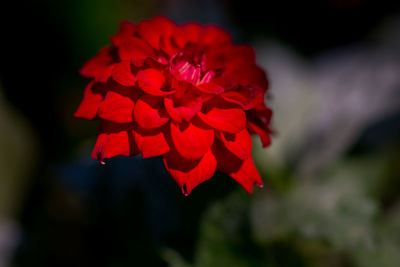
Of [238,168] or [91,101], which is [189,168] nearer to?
[238,168]

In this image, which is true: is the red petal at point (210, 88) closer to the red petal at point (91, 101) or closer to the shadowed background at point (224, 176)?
the red petal at point (91, 101)

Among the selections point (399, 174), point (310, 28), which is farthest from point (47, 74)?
point (399, 174)

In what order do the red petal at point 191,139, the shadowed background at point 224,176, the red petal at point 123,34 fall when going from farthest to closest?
the shadowed background at point 224,176
the red petal at point 123,34
the red petal at point 191,139

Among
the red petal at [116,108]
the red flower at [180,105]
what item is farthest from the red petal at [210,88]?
the red petal at [116,108]

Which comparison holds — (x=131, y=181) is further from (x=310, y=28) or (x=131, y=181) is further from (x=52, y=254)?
(x=310, y=28)

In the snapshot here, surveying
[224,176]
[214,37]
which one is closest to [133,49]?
[214,37]
